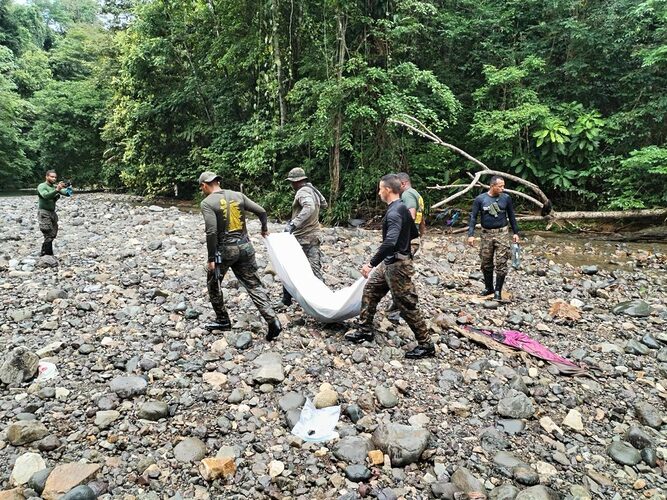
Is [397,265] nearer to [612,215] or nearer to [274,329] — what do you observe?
[274,329]

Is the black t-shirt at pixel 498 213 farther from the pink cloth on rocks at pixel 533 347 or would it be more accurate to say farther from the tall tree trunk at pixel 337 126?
the tall tree trunk at pixel 337 126

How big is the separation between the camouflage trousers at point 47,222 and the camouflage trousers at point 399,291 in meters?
6.53

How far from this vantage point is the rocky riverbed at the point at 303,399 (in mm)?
3094

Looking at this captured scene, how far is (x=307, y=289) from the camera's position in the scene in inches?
202

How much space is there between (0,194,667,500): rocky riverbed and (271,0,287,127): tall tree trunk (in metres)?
8.79

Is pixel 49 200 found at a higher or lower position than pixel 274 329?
higher

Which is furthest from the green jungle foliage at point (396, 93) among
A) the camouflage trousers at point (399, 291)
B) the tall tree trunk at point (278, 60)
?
the camouflage trousers at point (399, 291)

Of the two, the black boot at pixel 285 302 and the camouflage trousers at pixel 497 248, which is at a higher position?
the camouflage trousers at pixel 497 248

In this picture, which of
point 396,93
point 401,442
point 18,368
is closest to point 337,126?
point 396,93

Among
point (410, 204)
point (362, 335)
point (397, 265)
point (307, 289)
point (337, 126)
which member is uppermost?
point (337, 126)

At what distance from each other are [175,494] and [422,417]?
216 cm

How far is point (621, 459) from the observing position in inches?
136

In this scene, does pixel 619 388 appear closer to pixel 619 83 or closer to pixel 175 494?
pixel 175 494

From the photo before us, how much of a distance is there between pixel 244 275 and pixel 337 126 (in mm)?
8705
